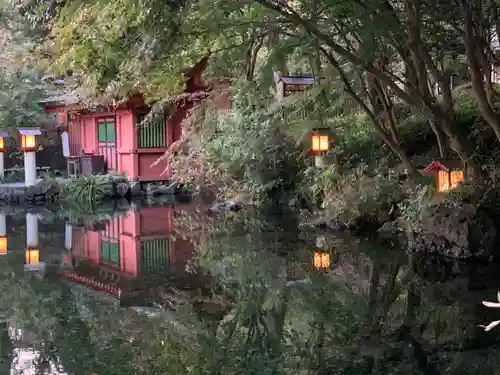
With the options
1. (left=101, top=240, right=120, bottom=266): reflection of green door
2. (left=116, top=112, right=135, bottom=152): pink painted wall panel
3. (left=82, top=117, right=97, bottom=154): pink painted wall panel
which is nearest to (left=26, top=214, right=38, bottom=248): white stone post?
(left=101, top=240, right=120, bottom=266): reflection of green door

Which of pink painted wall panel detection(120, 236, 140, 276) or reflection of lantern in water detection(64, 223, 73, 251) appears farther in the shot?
reflection of lantern in water detection(64, 223, 73, 251)

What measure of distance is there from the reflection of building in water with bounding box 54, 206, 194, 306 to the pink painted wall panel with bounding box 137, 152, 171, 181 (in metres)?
6.02

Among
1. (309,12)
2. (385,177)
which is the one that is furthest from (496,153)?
(309,12)

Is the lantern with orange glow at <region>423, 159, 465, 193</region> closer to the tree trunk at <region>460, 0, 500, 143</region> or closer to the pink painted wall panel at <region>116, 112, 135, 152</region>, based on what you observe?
the tree trunk at <region>460, 0, 500, 143</region>

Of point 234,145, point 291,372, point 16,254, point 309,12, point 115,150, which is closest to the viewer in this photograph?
point 291,372

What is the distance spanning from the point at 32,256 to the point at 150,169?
10.8 m

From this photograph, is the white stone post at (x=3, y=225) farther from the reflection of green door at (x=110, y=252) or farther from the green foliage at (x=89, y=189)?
the green foliage at (x=89, y=189)

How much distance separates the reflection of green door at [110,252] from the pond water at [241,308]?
0.04m

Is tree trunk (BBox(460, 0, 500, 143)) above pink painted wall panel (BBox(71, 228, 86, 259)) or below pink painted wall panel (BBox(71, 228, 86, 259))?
above

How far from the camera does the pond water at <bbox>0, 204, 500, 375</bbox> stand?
498 centimetres

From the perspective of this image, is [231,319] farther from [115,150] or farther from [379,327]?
[115,150]

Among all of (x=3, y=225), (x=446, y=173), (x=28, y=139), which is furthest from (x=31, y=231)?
(x=446, y=173)

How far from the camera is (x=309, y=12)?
24.9 feet

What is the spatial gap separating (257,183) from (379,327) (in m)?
9.22
